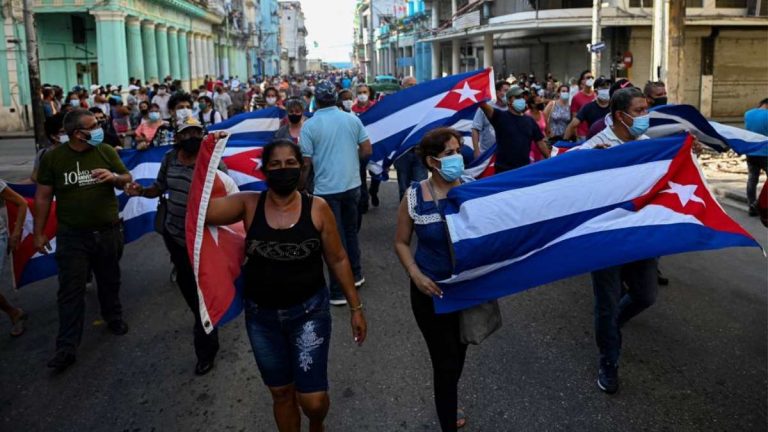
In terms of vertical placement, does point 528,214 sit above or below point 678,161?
below

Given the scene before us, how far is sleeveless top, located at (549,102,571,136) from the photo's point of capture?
10.8 m

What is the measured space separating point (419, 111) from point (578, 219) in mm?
4313

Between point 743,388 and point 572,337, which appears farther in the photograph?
point 572,337

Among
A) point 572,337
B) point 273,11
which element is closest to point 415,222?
point 572,337

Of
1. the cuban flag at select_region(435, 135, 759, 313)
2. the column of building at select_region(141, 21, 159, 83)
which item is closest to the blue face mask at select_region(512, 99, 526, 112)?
the cuban flag at select_region(435, 135, 759, 313)

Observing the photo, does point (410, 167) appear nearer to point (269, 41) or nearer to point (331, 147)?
point (331, 147)

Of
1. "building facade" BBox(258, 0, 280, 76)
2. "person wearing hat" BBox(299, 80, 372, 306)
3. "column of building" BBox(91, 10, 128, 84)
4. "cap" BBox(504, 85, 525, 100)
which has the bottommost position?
"person wearing hat" BBox(299, 80, 372, 306)

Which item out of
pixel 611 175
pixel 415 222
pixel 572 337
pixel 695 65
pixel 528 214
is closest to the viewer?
pixel 415 222

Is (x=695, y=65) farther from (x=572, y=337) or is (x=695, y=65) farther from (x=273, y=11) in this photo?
(x=273, y=11)

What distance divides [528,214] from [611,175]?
652 mm

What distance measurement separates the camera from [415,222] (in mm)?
3432

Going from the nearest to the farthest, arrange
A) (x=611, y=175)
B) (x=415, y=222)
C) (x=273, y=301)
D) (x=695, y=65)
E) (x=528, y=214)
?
(x=273, y=301) → (x=415, y=222) → (x=528, y=214) → (x=611, y=175) → (x=695, y=65)

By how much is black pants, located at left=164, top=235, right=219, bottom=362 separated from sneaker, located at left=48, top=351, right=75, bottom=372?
951 millimetres

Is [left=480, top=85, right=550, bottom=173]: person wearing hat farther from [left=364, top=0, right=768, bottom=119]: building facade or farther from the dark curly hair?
[left=364, top=0, right=768, bottom=119]: building facade
